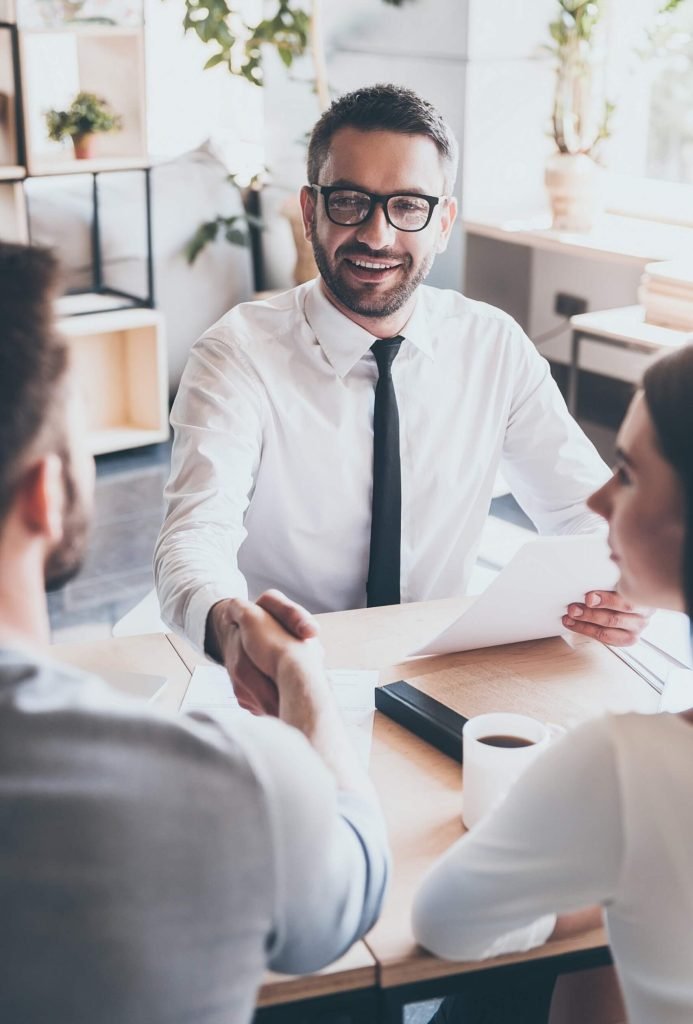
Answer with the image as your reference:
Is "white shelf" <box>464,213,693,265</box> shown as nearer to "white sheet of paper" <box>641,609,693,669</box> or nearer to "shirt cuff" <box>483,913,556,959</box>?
"white sheet of paper" <box>641,609,693,669</box>

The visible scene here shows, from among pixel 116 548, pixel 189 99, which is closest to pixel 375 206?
pixel 116 548

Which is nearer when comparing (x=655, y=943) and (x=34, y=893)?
(x=34, y=893)

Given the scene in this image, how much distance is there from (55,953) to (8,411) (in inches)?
13.5

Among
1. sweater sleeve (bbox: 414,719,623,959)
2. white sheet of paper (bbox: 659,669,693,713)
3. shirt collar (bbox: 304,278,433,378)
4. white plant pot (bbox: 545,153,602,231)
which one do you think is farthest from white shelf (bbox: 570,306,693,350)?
sweater sleeve (bbox: 414,719,623,959)

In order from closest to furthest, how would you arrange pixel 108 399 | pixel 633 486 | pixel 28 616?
pixel 28 616, pixel 633 486, pixel 108 399

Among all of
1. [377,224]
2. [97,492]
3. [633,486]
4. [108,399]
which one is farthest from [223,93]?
[633,486]

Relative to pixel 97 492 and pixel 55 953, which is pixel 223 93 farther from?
pixel 55 953

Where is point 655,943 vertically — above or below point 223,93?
below

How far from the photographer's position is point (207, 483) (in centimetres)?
177

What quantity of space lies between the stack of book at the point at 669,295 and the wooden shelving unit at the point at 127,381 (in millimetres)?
1943

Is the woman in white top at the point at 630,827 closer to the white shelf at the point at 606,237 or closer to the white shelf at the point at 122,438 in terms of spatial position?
the white shelf at the point at 606,237

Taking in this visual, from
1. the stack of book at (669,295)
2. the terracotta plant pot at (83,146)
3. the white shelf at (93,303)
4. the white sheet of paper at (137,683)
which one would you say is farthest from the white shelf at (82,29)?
the white sheet of paper at (137,683)

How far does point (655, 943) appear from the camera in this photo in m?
0.94

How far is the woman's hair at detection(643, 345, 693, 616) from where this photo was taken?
0.92 metres
